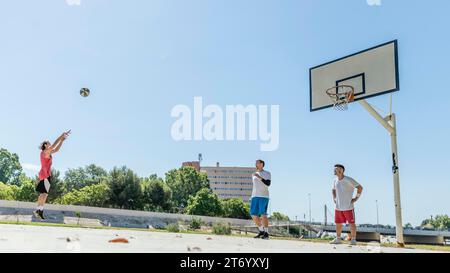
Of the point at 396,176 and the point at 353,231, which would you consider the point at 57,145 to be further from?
the point at 396,176

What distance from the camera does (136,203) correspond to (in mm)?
63438

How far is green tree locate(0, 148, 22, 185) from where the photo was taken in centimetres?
10781

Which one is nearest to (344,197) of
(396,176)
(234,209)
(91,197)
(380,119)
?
(396,176)

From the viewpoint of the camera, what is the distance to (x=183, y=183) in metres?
101

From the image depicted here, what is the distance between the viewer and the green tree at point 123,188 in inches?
2442

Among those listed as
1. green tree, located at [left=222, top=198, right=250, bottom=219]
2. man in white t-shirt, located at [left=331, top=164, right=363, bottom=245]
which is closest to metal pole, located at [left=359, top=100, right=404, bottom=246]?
man in white t-shirt, located at [left=331, top=164, right=363, bottom=245]

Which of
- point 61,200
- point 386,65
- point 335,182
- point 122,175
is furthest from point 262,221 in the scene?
point 61,200

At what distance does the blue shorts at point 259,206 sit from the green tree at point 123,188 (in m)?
54.7

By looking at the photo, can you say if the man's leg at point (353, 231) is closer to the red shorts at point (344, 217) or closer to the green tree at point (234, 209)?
the red shorts at point (344, 217)

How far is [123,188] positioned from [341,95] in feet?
172
